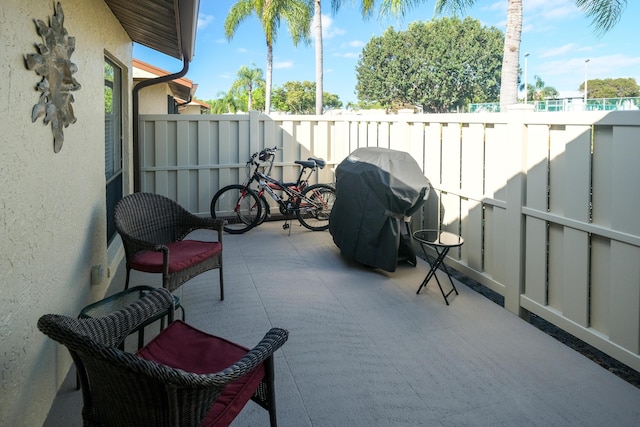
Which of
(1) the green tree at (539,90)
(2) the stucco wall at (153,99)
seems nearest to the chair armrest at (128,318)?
(2) the stucco wall at (153,99)

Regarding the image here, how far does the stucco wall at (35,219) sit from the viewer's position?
1797mm

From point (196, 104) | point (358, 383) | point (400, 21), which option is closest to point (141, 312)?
point (358, 383)

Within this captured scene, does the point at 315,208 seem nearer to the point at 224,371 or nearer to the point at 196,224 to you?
the point at 196,224

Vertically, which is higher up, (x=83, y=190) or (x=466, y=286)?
(x=83, y=190)

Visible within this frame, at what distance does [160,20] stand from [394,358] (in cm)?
367

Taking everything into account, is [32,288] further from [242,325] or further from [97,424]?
[242,325]

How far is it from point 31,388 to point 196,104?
20700 millimetres

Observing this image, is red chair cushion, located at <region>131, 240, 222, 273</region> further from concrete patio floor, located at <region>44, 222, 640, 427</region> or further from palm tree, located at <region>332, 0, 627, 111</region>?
palm tree, located at <region>332, 0, 627, 111</region>

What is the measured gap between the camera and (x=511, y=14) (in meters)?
10.2

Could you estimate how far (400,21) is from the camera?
15.4m

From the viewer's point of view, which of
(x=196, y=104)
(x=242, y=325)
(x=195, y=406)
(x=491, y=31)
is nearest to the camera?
(x=195, y=406)

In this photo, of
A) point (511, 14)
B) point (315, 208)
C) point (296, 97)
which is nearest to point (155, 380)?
point (315, 208)

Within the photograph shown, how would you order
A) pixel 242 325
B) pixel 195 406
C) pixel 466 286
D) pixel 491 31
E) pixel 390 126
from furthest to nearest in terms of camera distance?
pixel 491 31, pixel 390 126, pixel 466 286, pixel 242 325, pixel 195 406

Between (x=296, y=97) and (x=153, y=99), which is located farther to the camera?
(x=296, y=97)
